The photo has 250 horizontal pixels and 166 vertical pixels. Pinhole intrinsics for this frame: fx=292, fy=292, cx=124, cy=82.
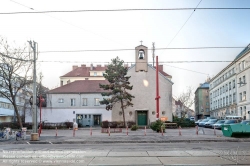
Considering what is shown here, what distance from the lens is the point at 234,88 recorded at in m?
71.6

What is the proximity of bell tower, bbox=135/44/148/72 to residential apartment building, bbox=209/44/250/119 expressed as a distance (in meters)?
15.3

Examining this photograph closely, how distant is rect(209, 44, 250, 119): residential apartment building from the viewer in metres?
61.5

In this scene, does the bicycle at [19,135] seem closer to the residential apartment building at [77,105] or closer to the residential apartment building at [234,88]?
the residential apartment building at [77,105]

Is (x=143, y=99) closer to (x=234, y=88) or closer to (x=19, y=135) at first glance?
(x=19, y=135)

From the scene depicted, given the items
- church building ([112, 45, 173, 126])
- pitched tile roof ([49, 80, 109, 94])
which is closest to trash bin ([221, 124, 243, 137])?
church building ([112, 45, 173, 126])

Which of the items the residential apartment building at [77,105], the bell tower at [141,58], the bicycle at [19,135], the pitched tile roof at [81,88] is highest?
the bell tower at [141,58]

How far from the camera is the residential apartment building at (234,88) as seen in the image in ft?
202

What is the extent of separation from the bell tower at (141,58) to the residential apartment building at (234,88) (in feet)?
50.3

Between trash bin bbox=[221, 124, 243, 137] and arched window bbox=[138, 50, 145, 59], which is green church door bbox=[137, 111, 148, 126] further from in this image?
trash bin bbox=[221, 124, 243, 137]

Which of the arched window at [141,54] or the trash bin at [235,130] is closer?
the trash bin at [235,130]

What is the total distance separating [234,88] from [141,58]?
32650 mm

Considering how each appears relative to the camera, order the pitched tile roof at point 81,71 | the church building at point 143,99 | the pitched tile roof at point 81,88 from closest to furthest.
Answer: the church building at point 143,99 → the pitched tile roof at point 81,88 → the pitched tile roof at point 81,71

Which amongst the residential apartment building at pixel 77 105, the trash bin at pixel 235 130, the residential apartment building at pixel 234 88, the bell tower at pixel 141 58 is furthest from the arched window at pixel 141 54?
the trash bin at pixel 235 130

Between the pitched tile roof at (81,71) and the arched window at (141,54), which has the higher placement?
the pitched tile roof at (81,71)
